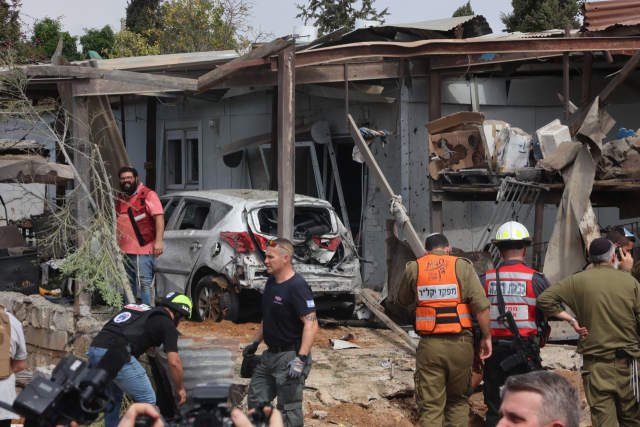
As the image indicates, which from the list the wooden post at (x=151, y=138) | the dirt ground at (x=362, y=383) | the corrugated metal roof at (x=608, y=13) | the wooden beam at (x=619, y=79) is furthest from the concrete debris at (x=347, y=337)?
the wooden post at (x=151, y=138)

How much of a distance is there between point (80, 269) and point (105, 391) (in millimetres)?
4371

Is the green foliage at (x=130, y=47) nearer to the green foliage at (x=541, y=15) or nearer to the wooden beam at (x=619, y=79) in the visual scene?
the green foliage at (x=541, y=15)

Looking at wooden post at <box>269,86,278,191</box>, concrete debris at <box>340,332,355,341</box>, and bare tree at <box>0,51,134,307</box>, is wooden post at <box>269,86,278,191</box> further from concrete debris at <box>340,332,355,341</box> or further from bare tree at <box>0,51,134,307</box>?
bare tree at <box>0,51,134,307</box>

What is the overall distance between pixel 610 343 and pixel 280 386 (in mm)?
2279

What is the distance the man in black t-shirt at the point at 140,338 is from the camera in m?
4.43

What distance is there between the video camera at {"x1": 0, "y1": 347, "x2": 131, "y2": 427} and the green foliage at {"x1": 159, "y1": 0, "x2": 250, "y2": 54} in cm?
2408

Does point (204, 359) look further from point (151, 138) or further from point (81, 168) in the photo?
point (151, 138)

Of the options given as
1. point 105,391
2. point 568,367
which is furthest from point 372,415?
point 105,391

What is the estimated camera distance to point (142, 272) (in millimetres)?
6965

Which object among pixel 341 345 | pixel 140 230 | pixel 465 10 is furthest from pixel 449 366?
pixel 465 10

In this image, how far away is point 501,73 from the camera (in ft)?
32.7

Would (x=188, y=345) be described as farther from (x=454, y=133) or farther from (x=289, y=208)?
(x=454, y=133)

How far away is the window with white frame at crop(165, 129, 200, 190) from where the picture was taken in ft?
46.8

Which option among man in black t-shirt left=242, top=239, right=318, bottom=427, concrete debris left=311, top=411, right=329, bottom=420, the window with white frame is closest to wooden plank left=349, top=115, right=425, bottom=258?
concrete debris left=311, top=411, right=329, bottom=420
